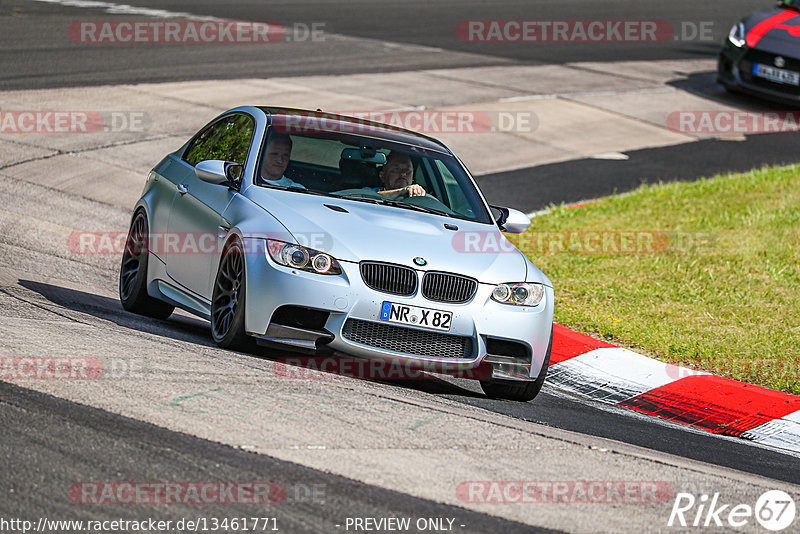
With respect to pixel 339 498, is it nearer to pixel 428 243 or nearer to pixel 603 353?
pixel 428 243

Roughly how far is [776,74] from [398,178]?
533 inches

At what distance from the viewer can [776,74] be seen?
19.6 metres

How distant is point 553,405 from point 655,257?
4460mm

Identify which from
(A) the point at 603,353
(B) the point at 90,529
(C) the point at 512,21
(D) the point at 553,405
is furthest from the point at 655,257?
(C) the point at 512,21

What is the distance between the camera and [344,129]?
8.20m

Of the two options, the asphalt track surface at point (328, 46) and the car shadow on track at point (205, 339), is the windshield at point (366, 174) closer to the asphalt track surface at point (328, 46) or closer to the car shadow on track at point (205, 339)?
the car shadow on track at point (205, 339)

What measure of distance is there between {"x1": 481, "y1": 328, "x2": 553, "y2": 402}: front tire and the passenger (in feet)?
5.93
